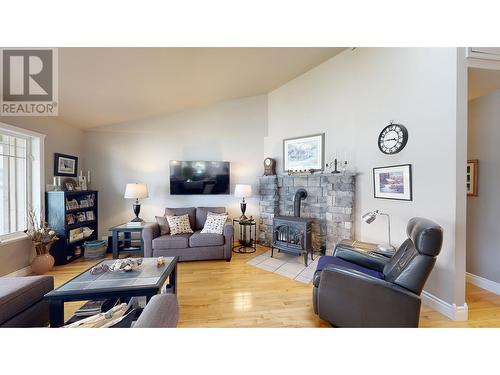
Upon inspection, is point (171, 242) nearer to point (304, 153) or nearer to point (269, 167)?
point (269, 167)

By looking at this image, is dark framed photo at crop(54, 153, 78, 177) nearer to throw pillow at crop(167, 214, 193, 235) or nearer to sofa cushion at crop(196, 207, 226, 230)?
throw pillow at crop(167, 214, 193, 235)

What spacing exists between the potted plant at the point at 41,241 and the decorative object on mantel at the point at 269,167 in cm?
363

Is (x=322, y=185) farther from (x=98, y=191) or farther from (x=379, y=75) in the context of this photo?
(x=98, y=191)

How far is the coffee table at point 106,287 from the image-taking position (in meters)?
1.39

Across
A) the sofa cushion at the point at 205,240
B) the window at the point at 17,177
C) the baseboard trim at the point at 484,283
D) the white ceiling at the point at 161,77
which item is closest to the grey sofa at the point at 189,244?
the sofa cushion at the point at 205,240

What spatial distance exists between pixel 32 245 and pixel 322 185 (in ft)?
15.1

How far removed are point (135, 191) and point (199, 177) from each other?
46.3 inches

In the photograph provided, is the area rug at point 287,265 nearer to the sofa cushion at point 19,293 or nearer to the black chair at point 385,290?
the black chair at point 385,290

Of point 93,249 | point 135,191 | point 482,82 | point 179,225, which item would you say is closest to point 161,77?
point 135,191

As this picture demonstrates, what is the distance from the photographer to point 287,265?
298 centimetres
